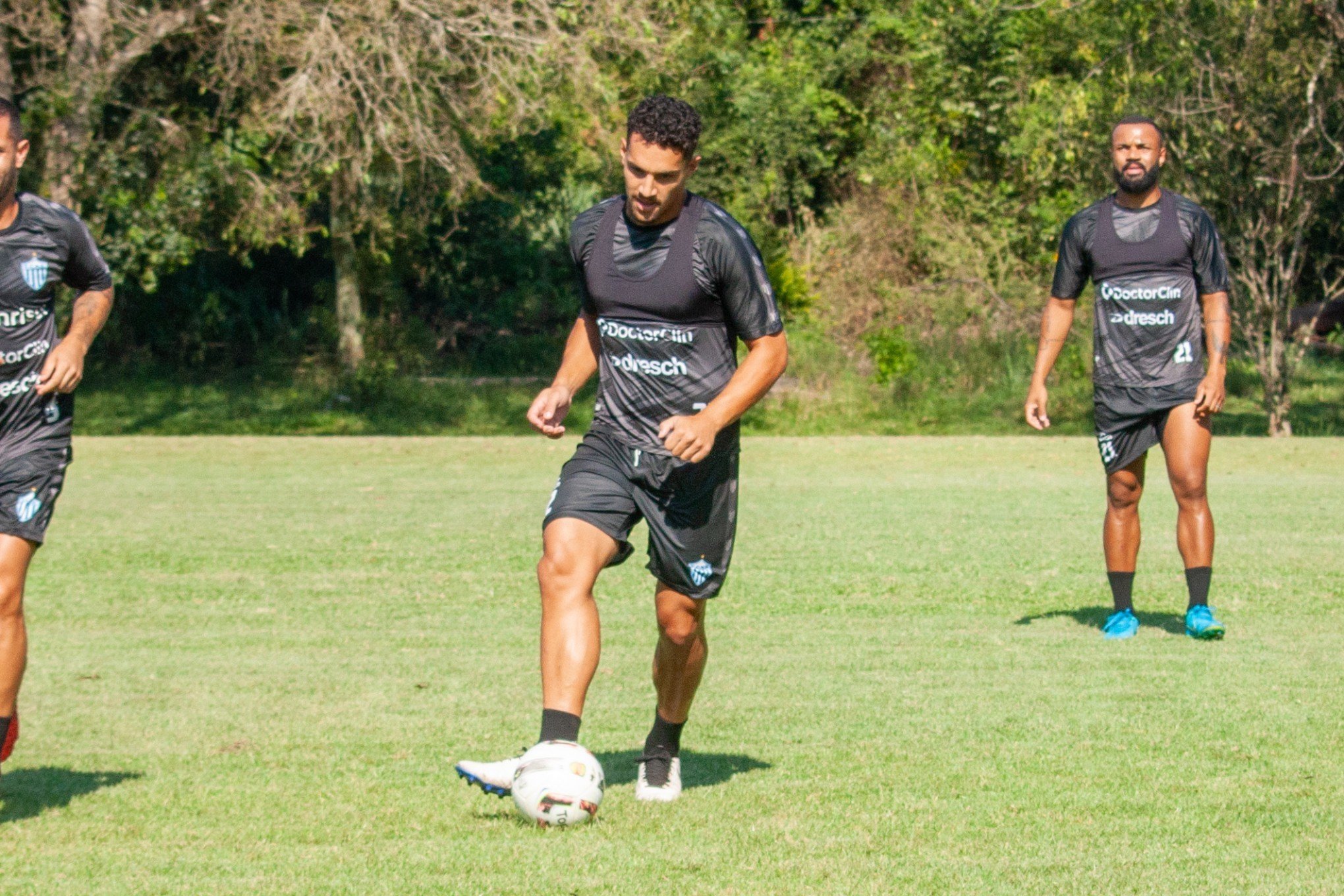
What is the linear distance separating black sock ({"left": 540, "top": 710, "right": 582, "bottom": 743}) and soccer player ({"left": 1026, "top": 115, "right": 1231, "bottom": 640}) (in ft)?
13.4

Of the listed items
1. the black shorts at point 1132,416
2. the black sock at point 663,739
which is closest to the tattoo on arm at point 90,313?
the black sock at point 663,739

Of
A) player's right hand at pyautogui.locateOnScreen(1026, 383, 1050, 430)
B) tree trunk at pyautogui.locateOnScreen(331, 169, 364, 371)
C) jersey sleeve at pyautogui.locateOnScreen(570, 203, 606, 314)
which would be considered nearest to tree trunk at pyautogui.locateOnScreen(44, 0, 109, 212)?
tree trunk at pyautogui.locateOnScreen(331, 169, 364, 371)

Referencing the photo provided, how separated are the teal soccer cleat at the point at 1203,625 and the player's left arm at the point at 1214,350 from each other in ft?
3.12

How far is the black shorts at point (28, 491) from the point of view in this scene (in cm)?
521

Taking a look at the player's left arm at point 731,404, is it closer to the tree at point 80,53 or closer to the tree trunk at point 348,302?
the tree at point 80,53

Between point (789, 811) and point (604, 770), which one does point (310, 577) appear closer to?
point (604, 770)

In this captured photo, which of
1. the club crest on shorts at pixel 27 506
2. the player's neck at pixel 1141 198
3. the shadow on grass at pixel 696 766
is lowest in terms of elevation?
the shadow on grass at pixel 696 766

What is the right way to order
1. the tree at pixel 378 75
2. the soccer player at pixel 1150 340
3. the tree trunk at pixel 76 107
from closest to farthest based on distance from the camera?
the soccer player at pixel 1150 340 → the tree at pixel 378 75 → the tree trunk at pixel 76 107

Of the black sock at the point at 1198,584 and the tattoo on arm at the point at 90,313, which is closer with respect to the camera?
the tattoo on arm at the point at 90,313

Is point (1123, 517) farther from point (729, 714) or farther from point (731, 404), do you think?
point (731, 404)

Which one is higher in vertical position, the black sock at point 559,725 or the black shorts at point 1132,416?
the black shorts at point 1132,416

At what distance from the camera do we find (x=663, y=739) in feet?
17.7

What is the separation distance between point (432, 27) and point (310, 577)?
11778mm

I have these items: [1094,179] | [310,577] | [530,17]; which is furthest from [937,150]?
[310,577]
